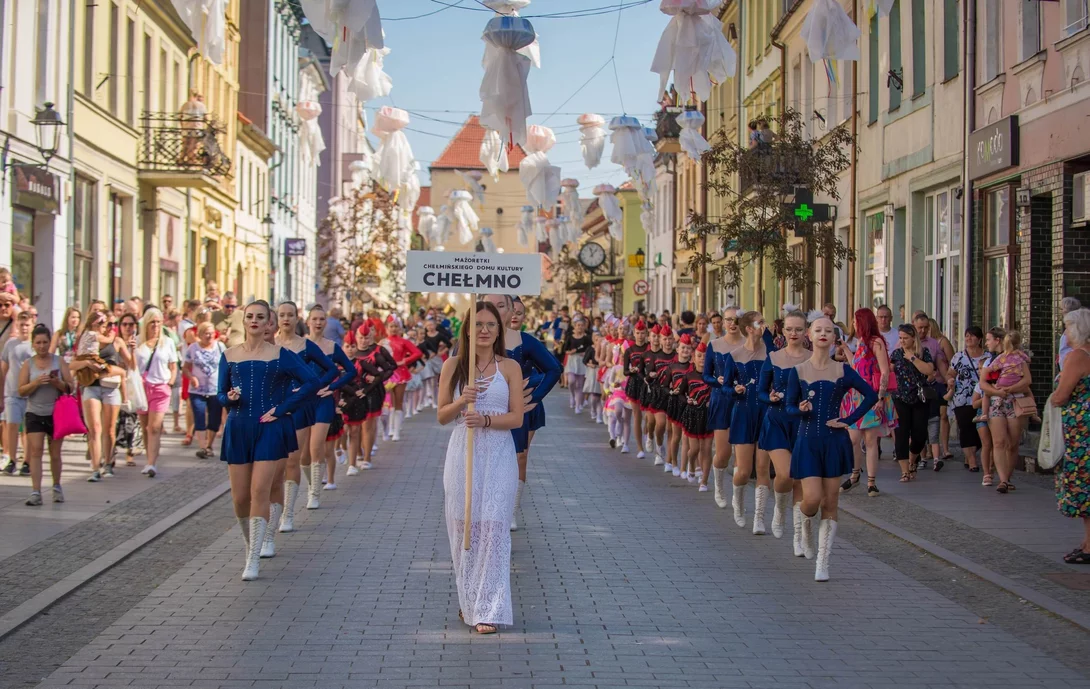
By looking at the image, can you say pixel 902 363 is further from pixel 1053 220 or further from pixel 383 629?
pixel 383 629

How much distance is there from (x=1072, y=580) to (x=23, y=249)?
1790 centimetres

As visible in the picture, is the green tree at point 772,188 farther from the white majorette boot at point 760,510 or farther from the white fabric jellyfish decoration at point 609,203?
the white fabric jellyfish decoration at point 609,203

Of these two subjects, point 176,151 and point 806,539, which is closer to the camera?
point 806,539

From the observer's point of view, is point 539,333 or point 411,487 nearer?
point 411,487

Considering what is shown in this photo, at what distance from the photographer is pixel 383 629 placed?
302 inches

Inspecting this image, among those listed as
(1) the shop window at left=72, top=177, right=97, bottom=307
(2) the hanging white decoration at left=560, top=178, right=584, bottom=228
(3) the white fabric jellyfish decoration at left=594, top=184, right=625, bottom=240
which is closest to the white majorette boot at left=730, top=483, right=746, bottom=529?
(1) the shop window at left=72, top=177, right=97, bottom=307

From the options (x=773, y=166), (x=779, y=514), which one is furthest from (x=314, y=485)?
(x=773, y=166)

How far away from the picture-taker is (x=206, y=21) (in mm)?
10859

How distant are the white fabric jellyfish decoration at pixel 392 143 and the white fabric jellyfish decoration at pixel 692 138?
4819 mm

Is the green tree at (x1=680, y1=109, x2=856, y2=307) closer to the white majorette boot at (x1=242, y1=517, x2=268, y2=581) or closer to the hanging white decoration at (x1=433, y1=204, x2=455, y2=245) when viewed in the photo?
the white majorette boot at (x1=242, y1=517, x2=268, y2=581)

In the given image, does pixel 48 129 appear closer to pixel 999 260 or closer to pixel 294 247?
pixel 999 260

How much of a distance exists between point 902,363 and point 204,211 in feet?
84.0

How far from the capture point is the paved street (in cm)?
668

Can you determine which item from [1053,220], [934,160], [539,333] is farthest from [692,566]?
[539,333]
